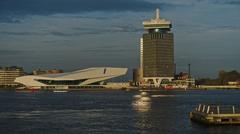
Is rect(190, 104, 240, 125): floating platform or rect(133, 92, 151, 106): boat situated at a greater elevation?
rect(133, 92, 151, 106): boat

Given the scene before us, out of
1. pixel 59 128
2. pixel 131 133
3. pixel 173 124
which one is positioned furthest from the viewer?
A: pixel 173 124

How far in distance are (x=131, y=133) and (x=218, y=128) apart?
21.0ft

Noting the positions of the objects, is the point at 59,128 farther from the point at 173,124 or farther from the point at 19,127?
the point at 173,124

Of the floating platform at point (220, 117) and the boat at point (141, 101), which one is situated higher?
the boat at point (141, 101)

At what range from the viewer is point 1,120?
47.0 m

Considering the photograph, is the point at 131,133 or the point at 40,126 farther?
the point at 40,126

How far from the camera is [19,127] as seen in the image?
133ft

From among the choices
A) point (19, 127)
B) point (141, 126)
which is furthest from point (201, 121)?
point (19, 127)

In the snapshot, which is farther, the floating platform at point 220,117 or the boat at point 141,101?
the boat at point 141,101

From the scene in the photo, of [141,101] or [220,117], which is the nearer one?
[220,117]

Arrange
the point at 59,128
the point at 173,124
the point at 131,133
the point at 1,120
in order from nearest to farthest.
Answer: the point at 131,133
the point at 59,128
the point at 173,124
the point at 1,120

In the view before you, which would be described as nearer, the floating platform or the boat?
the floating platform

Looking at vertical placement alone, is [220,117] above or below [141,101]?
below

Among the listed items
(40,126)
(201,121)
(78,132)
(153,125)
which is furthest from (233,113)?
(40,126)
